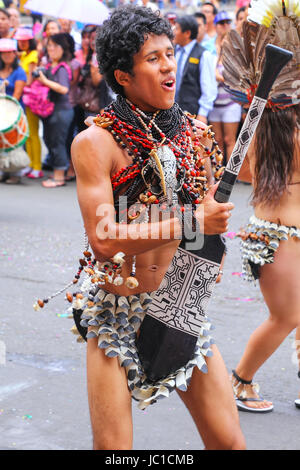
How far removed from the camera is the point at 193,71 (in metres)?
9.59

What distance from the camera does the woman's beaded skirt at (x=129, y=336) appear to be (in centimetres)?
284

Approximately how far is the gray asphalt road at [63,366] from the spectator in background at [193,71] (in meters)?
2.46

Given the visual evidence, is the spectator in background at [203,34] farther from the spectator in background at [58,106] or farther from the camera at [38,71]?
the camera at [38,71]

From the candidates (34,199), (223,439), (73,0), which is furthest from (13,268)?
(73,0)

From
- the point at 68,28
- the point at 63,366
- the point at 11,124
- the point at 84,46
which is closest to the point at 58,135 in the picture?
the point at 84,46

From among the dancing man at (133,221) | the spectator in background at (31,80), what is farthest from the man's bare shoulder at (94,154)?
the spectator in background at (31,80)

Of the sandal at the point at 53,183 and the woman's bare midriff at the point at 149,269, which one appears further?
the sandal at the point at 53,183

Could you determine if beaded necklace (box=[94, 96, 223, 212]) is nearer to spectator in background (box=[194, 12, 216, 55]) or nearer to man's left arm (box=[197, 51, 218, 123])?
man's left arm (box=[197, 51, 218, 123])

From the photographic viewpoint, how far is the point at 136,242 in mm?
2695

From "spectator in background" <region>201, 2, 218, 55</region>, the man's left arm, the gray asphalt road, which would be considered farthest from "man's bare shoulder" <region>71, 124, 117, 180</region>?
"spectator in background" <region>201, 2, 218, 55</region>

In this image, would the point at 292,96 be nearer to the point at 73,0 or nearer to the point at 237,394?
the point at 237,394

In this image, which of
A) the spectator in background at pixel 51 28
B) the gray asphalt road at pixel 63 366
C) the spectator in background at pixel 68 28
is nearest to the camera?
the gray asphalt road at pixel 63 366

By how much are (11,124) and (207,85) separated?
2.47 meters

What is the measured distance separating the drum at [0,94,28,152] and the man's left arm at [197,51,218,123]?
2.15m
